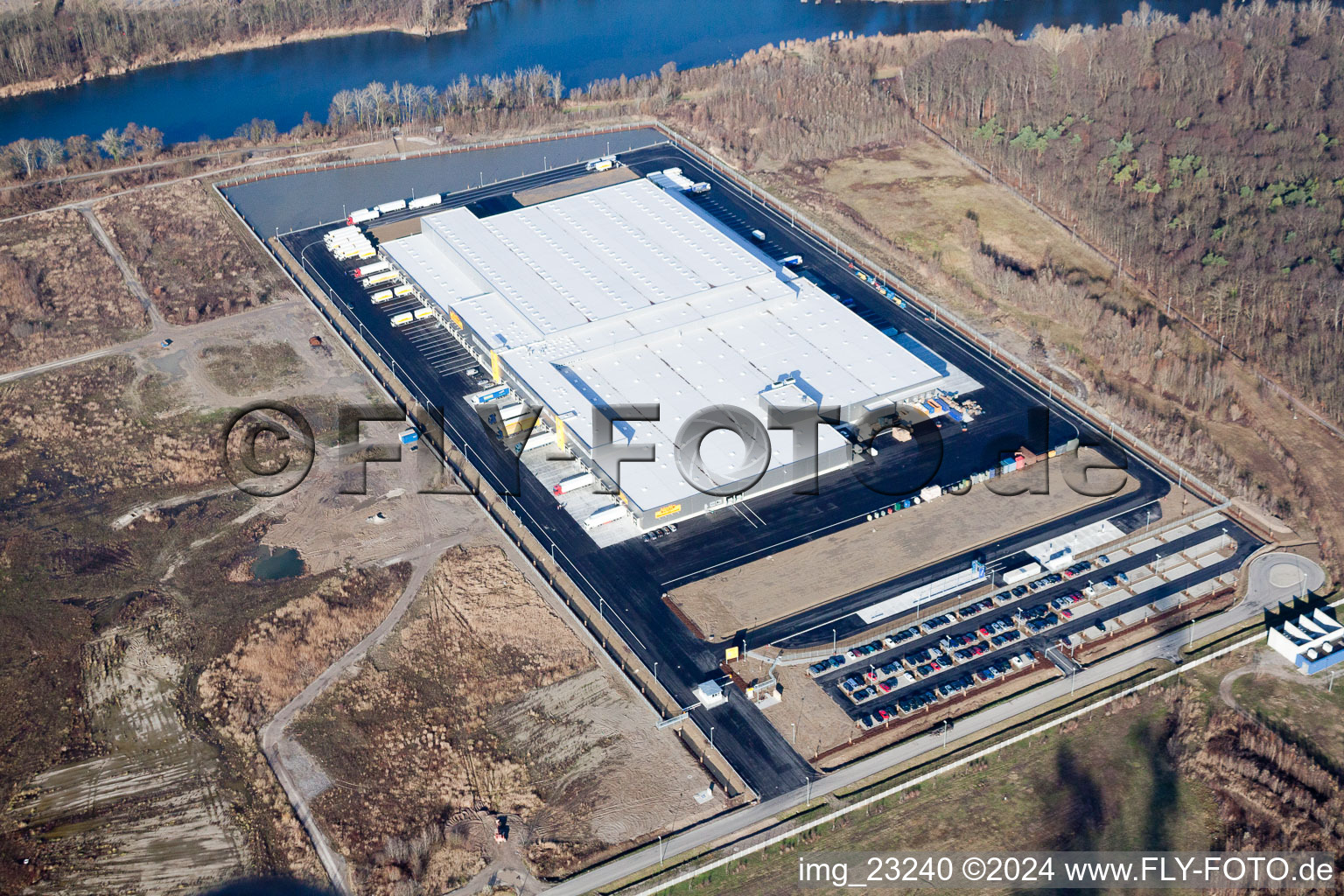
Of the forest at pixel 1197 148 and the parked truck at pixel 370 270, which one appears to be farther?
the parked truck at pixel 370 270

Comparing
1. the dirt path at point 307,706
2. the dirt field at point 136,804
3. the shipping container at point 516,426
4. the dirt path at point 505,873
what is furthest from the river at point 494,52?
the dirt path at point 505,873

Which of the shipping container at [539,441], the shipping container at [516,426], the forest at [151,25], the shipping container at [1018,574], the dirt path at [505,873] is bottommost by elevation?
the dirt path at [505,873]

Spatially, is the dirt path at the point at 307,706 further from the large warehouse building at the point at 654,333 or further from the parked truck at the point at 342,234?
the parked truck at the point at 342,234

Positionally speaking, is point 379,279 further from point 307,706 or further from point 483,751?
point 483,751

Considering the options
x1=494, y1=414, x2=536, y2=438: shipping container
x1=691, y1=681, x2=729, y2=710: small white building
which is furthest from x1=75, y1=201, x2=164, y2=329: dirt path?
x1=691, y1=681, x2=729, y2=710: small white building

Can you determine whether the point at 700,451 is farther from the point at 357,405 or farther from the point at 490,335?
the point at 357,405

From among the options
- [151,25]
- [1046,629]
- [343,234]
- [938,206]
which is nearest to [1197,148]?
[938,206]

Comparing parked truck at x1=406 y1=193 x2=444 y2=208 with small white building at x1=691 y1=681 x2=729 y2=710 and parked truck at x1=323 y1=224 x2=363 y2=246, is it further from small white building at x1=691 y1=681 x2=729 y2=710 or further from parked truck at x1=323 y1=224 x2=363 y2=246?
small white building at x1=691 y1=681 x2=729 y2=710

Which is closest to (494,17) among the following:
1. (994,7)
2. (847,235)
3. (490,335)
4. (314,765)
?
(994,7)
